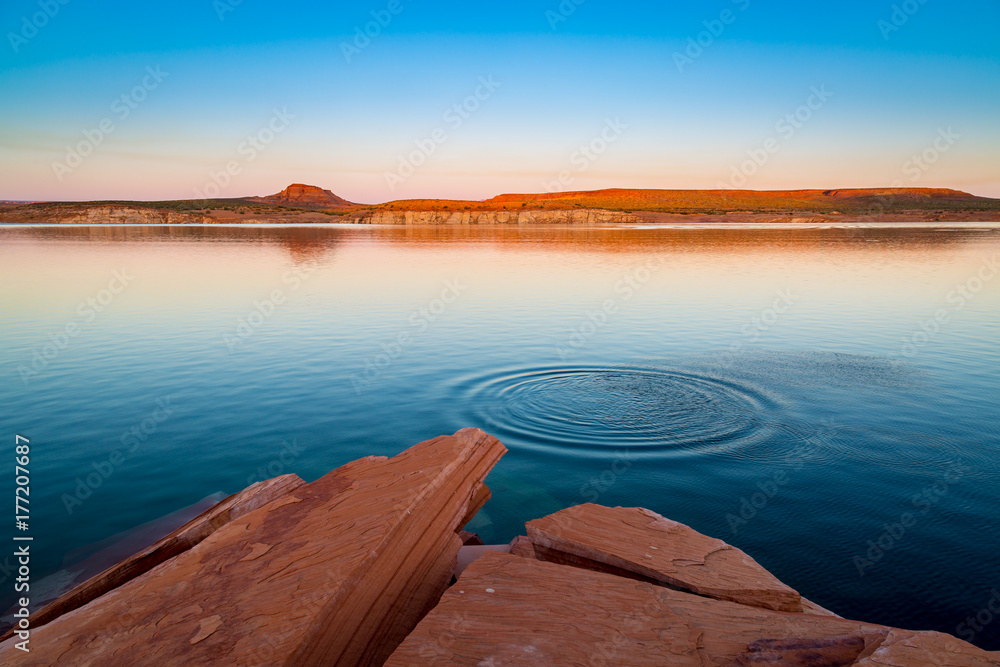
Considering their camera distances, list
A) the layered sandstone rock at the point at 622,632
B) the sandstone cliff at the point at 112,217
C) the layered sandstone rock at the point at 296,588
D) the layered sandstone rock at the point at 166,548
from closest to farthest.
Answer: the layered sandstone rock at the point at 622,632 → the layered sandstone rock at the point at 296,588 → the layered sandstone rock at the point at 166,548 → the sandstone cliff at the point at 112,217

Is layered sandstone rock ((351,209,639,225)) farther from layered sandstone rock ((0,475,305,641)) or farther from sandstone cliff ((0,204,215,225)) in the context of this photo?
layered sandstone rock ((0,475,305,641))

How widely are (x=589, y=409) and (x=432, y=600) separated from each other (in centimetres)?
703

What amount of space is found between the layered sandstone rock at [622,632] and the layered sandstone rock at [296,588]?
0.58 metres

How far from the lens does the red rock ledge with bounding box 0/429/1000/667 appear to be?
361 cm

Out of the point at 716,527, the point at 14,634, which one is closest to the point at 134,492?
the point at 14,634

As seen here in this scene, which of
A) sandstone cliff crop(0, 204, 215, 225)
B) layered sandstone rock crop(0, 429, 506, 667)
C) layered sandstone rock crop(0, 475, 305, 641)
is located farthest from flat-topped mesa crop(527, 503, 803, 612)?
sandstone cliff crop(0, 204, 215, 225)

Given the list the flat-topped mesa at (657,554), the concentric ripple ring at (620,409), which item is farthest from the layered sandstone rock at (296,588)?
the concentric ripple ring at (620,409)

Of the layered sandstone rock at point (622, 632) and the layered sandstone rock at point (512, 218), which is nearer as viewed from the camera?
the layered sandstone rock at point (622, 632)

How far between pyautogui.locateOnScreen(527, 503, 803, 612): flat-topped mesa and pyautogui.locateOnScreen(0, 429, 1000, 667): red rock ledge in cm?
2

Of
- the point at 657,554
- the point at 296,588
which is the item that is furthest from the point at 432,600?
the point at 657,554

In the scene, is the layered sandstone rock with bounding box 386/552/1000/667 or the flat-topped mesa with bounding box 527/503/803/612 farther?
the flat-topped mesa with bounding box 527/503/803/612

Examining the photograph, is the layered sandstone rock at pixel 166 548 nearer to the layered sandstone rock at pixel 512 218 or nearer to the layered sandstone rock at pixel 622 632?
the layered sandstone rock at pixel 622 632

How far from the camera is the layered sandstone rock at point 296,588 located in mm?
3762

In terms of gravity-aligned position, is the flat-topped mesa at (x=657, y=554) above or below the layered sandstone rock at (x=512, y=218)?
below
